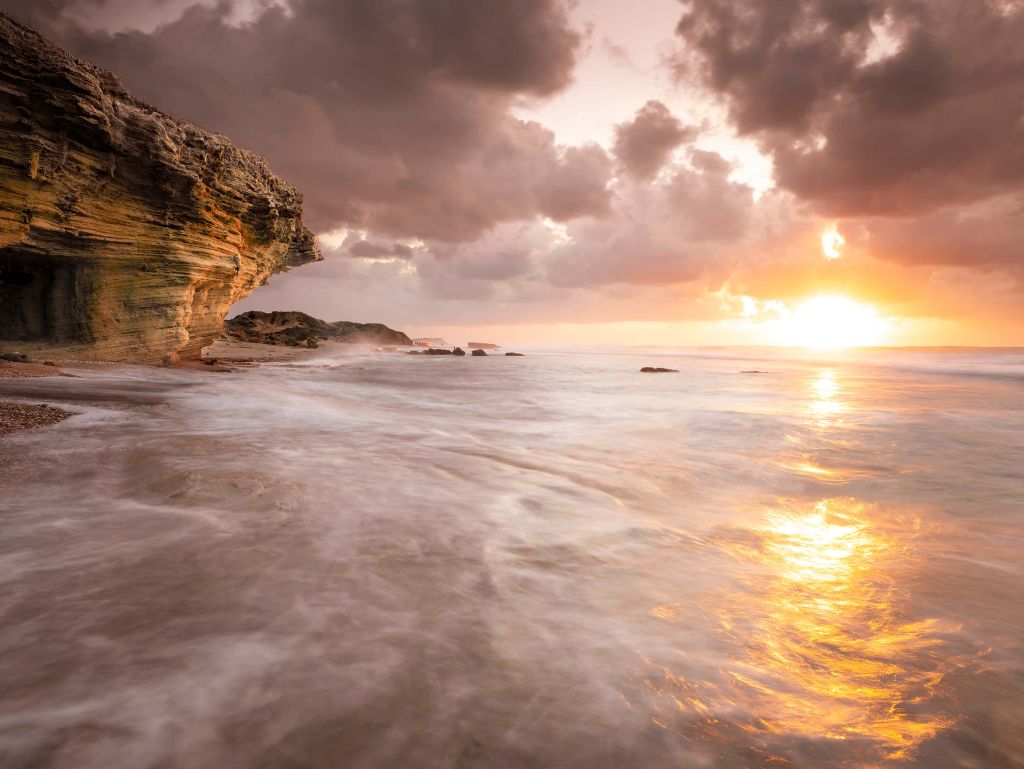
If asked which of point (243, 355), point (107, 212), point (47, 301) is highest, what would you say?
point (107, 212)

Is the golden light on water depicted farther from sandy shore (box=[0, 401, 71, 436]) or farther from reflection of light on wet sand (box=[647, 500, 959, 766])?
sandy shore (box=[0, 401, 71, 436])

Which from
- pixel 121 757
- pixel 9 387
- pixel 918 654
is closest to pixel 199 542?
pixel 121 757

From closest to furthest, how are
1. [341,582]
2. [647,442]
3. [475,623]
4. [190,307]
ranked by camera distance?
[475,623], [341,582], [647,442], [190,307]

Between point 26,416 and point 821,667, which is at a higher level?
point 26,416

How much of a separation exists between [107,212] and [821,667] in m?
20.3

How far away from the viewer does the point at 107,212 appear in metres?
15.4

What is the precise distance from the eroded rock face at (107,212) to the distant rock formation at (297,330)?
32038 mm

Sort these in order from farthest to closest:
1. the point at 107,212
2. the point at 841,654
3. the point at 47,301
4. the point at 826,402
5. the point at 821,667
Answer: the point at 47,301, the point at 826,402, the point at 107,212, the point at 841,654, the point at 821,667

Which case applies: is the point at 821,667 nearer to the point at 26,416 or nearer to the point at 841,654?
the point at 841,654

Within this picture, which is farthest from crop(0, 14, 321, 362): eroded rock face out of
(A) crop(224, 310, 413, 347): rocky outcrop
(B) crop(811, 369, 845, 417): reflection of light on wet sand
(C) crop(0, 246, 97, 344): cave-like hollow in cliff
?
(A) crop(224, 310, 413, 347): rocky outcrop

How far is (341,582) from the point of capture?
302 centimetres

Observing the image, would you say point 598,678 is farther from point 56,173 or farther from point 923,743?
point 56,173

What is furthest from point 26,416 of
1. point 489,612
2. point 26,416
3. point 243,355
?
point 243,355

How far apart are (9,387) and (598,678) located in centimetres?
1216
